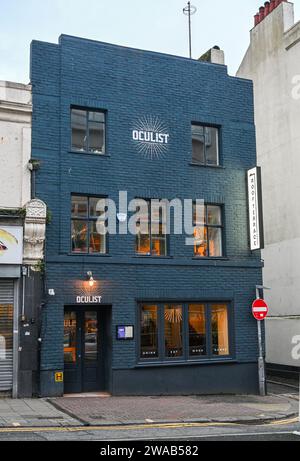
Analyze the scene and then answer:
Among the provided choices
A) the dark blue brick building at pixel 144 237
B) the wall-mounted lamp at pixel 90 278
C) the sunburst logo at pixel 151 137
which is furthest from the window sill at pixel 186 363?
the sunburst logo at pixel 151 137

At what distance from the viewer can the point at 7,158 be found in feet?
55.3

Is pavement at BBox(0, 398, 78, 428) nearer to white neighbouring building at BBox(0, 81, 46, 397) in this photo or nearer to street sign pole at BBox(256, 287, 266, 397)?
white neighbouring building at BBox(0, 81, 46, 397)

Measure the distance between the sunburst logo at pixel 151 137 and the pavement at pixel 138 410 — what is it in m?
7.76

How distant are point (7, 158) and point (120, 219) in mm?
3870

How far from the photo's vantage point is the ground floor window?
18219mm

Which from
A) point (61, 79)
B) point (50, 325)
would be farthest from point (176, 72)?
point (50, 325)

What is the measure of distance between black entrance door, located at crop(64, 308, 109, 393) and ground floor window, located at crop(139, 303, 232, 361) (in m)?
1.22

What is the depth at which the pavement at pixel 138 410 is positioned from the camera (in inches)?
510

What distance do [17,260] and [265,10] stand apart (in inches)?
687

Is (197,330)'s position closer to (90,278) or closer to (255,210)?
(90,278)

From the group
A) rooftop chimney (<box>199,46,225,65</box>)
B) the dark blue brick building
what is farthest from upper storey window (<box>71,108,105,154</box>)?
rooftop chimney (<box>199,46,225,65</box>)

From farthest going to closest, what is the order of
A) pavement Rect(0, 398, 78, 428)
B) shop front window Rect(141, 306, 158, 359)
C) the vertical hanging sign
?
the vertical hanging sign, shop front window Rect(141, 306, 158, 359), pavement Rect(0, 398, 78, 428)

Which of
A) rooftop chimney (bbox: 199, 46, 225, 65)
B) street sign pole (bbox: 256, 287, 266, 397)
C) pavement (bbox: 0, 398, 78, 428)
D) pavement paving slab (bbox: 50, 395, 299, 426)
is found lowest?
pavement paving slab (bbox: 50, 395, 299, 426)

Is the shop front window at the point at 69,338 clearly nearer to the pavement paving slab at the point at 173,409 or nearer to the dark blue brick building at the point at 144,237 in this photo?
the dark blue brick building at the point at 144,237
